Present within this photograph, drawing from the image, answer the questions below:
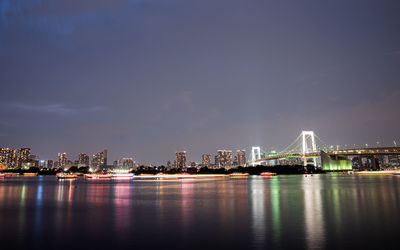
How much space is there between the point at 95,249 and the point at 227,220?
24.7 feet

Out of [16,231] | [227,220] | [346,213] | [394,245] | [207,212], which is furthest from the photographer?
[207,212]

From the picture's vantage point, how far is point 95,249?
10.5 metres

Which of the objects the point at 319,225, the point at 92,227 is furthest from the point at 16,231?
the point at 319,225

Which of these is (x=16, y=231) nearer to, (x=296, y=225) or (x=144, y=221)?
(x=144, y=221)

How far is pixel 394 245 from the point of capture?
34.2 feet

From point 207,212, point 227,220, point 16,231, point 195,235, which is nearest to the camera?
point 195,235

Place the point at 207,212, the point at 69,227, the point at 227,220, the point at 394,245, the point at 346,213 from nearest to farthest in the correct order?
the point at 394,245
the point at 69,227
the point at 227,220
the point at 346,213
the point at 207,212

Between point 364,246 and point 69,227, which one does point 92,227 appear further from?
point 364,246

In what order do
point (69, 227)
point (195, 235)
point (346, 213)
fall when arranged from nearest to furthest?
point (195, 235)
point (69, 227)
point (346, 213)

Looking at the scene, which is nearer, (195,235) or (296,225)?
(195,235)

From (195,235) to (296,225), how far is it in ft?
15.9

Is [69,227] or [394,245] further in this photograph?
[69,227]

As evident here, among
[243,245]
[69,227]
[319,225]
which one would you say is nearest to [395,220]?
[319,225]

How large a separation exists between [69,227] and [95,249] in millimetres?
5235
